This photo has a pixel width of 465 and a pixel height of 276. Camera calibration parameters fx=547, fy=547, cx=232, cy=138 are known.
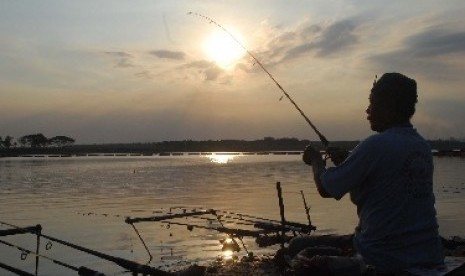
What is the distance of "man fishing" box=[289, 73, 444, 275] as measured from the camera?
14.9 feet

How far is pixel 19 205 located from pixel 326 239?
42020 mm

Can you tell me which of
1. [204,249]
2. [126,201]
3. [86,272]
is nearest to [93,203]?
[126,201]

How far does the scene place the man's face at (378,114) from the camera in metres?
4.84

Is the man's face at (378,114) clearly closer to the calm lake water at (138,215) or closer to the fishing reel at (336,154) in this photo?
the fishing reel at (336,154)

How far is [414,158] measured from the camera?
4586mm

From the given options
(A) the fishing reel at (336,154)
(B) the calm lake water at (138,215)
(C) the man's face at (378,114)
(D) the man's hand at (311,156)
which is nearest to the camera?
(C) the man's face at (378,114)

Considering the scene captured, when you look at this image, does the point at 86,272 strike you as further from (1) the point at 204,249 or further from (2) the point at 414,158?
(1) the point at 204,249

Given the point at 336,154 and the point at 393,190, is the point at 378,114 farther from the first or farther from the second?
the point at 336,154

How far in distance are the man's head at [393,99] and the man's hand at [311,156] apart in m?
0.62

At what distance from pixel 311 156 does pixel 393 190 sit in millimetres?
823

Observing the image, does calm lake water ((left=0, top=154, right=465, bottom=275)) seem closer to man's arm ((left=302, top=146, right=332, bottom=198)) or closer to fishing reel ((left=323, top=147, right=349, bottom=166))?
fishing reel ((left=323, top=147, right=349, bottom=166))

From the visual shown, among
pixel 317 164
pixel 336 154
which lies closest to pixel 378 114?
pixel 317 164

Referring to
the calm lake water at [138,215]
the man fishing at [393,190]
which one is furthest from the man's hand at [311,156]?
the calm lake water at [138,215]

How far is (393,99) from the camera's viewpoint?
479 cm
